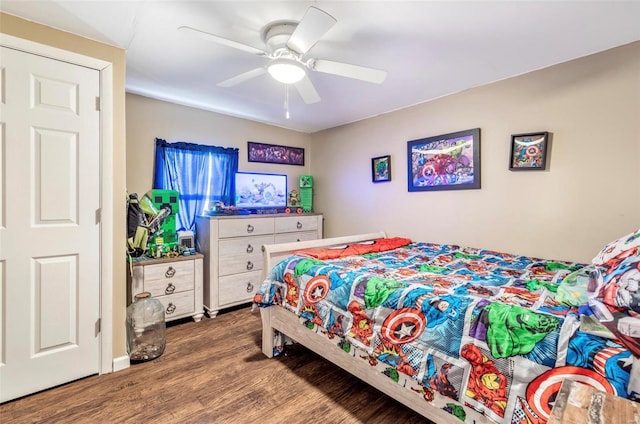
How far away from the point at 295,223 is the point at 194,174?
130cm

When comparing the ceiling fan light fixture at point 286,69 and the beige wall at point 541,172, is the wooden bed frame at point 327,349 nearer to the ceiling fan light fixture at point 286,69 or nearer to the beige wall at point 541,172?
the beige wall at point 541,172

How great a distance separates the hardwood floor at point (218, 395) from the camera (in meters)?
1.61

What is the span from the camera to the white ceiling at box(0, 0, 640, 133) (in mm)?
1620

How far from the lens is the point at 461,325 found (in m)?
1.24

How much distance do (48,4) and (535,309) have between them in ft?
9.26

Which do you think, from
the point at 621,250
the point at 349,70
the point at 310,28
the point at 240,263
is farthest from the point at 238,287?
the point at 621,250

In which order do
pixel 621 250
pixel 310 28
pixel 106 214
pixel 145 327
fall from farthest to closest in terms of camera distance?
1. pixel 145 327
2. pixel 106 214
3. pixel 310 28
4. pixel 621 250

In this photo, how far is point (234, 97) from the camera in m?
3.01

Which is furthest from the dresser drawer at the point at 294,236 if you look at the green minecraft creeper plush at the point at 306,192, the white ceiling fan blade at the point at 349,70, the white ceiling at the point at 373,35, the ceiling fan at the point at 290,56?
the white ceiling fan blade at the point at 349,70

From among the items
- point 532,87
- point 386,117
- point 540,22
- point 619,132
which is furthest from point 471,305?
point 386,117

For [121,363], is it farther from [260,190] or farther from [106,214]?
[260,190]

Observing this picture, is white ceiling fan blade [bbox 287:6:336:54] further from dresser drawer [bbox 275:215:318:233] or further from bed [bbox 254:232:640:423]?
dresser drawer [bbox 275:215:318:233]

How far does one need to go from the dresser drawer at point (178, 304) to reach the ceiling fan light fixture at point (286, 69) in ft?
7.08

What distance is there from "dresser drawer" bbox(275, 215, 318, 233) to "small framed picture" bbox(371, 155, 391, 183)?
0.97 metres
